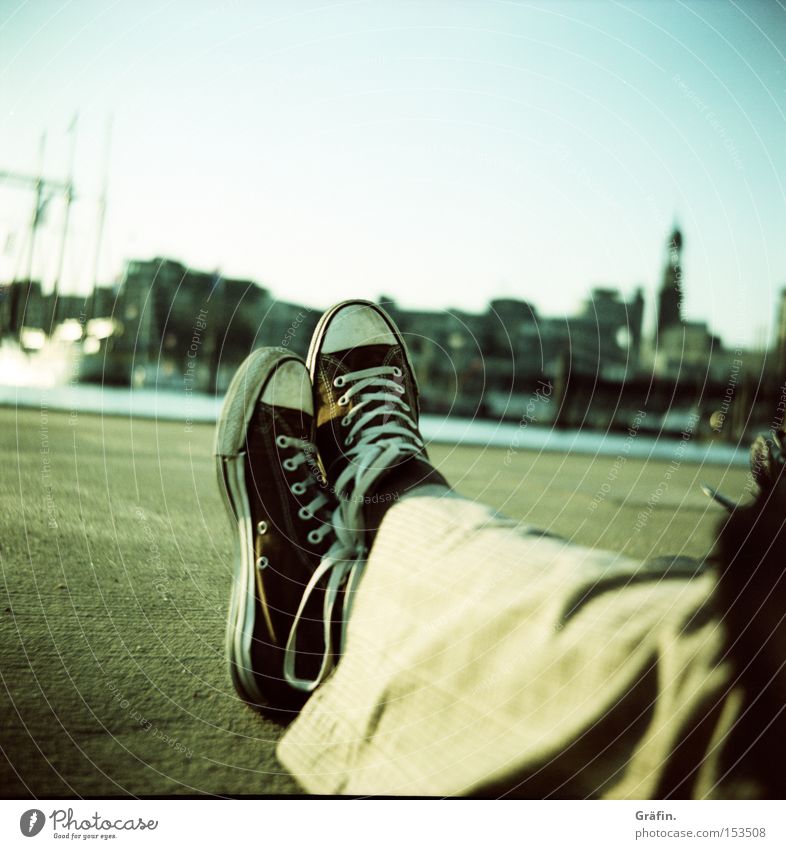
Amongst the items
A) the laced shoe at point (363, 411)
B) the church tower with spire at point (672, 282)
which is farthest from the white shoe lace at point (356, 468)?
the church tower with spire at point (672, 282)

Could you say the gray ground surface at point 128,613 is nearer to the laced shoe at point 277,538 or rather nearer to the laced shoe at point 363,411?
the laced shoe at point 277,538

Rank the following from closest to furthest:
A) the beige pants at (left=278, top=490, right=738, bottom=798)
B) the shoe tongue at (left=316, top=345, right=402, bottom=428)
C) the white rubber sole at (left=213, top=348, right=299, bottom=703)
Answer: the beige pants at (left=278, top=490, right=738, bottom=798)
the white rubber sole at (left=213, top=348, right=299, bottom=703)
the shoe tongue at (left=316, top=345, right=402, bottom=428)

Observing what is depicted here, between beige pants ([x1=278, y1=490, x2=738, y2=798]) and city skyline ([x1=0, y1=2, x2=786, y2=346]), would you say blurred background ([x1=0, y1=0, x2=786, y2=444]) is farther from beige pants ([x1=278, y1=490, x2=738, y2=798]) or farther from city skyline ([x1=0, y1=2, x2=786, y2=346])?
beige pants ([x1=278, y1=490, x2=738, y2=798])

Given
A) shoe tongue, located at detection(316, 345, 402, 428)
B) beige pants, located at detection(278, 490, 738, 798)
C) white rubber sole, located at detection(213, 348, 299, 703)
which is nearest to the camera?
beige pants, located at detection(278, 490, 738, 798)

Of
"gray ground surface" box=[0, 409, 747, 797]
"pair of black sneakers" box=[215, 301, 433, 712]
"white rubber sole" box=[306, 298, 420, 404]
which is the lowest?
"gray ground surface" box=[0, 409, 747, 797]

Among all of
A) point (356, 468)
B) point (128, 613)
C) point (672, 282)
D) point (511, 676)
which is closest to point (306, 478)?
point (356, 468)

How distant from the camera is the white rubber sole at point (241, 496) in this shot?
588 millimetres

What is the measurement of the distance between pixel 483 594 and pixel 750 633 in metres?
0.16

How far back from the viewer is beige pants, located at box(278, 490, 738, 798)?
0.45 metres

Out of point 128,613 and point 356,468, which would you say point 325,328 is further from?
point 128,613

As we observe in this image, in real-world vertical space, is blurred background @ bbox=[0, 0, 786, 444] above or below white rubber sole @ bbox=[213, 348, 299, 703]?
above

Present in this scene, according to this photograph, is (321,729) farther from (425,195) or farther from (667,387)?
(667,387)

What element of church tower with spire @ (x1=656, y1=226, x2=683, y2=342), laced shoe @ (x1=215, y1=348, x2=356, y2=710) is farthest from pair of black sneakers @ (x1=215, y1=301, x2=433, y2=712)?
church tower with spire @ (x1=656, y1=226, x2=683, y2=342)

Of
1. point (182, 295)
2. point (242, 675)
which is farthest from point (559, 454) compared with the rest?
Answer: point (242, 675)
